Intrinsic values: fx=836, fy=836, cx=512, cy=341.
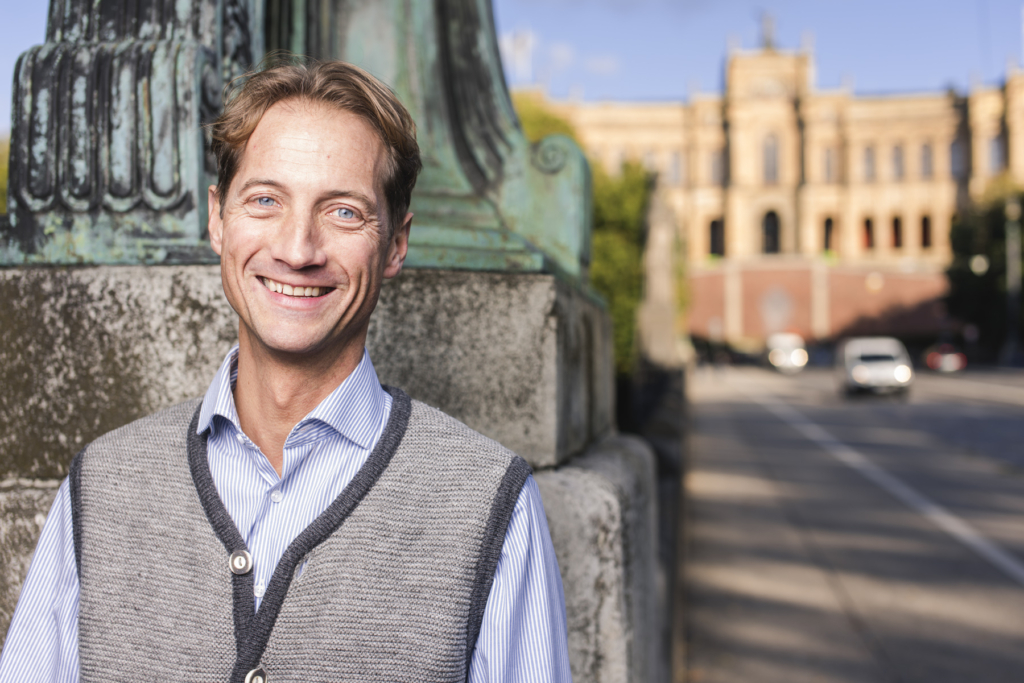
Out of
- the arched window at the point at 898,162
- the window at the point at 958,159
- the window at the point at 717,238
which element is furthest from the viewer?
the window at the point at 717,238

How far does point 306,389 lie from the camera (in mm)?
1244

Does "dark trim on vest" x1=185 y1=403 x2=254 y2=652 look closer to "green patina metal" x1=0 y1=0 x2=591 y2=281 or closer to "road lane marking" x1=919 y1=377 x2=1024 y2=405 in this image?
"green patina metal" x1=0 y1=0 x2=591 y2=281

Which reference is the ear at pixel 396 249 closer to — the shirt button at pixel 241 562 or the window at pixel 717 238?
the shirt button at pixel 241 562

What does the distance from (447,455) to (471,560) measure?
0.52ft

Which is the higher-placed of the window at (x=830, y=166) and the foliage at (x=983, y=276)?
the window at (x=830, y=166)

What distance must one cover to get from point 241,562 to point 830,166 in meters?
63.9

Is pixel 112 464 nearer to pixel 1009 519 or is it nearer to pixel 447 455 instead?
pixel 447 455

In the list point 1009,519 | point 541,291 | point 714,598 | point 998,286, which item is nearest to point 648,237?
point 1009,519

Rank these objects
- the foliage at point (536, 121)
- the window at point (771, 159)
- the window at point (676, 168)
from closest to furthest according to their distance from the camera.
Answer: the foliage at point (536, 121)
the window at point (771, 159)
the window at point (676, 168)

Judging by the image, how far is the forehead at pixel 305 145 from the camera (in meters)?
1.19

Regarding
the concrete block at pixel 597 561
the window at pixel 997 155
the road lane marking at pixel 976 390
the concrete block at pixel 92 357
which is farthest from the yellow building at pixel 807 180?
the concrete block at pixel 92 357

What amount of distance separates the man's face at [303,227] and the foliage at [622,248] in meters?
13.1

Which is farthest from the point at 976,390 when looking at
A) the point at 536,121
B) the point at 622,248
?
the point at 536,121

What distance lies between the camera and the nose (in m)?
1.20
